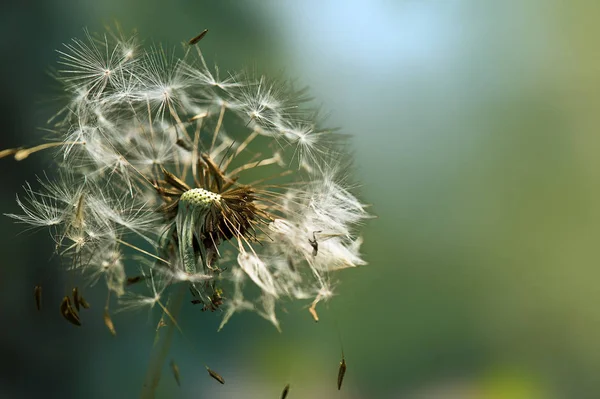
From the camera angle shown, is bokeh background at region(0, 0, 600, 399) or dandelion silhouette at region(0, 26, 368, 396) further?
bokeh background at region(0, 0, 600, 399)

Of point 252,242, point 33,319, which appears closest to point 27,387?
point 33,319

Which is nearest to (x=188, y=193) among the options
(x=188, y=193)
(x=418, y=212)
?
(x=188, y=193)

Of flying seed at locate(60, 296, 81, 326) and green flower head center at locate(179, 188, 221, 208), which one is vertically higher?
green flower head center at locate(179, 188, 221, 208)

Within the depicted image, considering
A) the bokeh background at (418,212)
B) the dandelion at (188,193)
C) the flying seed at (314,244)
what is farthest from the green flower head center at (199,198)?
the bokeh background at (418,212)

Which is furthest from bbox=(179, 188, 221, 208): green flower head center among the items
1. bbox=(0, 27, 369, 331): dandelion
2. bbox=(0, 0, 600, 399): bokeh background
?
bbox=(0, 0, 600, 399): bokeh background

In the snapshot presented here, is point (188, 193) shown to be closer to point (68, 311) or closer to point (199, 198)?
point (199, 198)

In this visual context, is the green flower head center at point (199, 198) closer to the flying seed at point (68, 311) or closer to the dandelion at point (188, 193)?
the dandelion at point (188, 193)

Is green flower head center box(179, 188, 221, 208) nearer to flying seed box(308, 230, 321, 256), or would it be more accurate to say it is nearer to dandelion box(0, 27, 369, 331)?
dandelion box(0, 27, 369, 331)
